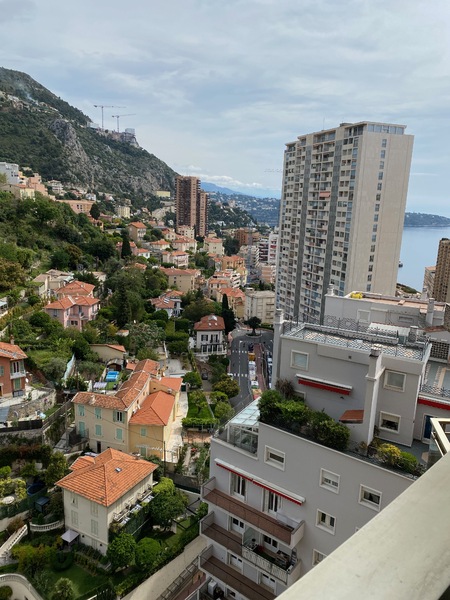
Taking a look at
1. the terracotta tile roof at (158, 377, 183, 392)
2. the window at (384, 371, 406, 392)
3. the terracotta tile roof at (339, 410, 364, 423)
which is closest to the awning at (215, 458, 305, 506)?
the terracotta tile roof at (339, 410, 364, 423)

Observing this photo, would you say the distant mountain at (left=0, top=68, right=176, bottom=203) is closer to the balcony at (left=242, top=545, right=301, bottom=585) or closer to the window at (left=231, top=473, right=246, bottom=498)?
the window at (left=231, top=473, right=246, bottom=498)

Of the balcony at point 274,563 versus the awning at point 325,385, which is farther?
the awning at point 325,385

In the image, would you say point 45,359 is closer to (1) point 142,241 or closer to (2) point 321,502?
(2) point 321,502

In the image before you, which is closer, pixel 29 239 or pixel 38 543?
pixel 38 543

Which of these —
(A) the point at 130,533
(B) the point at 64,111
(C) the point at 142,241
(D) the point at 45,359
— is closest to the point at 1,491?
(A) the point at 130,533

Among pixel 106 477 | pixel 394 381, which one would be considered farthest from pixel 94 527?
pixel 394 381

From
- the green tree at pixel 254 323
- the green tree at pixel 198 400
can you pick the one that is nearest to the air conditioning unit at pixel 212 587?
the green tree at pixel 198 400

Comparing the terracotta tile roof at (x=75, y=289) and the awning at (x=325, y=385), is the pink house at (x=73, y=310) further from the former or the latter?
the awning at (x=325, y=385)

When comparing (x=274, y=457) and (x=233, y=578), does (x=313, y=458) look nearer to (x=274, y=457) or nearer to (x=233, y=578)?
(x=274, y=457)
